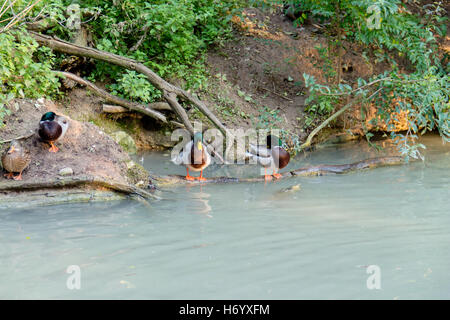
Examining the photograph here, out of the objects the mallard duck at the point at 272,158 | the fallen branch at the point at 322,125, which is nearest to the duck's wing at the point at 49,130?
the mallard duck at the point at 272,158

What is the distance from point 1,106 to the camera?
5895 mm

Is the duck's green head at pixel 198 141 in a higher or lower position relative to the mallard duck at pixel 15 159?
higher

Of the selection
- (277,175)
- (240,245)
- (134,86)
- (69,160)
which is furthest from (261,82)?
(240,245)

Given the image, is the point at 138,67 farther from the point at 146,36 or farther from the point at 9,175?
the point at 9,175

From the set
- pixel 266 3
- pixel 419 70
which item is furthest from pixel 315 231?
pixel 266 3

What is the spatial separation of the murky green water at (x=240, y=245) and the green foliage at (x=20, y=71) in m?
2.11

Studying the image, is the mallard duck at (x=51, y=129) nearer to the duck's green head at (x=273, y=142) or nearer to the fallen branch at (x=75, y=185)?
the fallen branch at (x=75, y=185)

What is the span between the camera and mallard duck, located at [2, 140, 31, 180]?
533cm

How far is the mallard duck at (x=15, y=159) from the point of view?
5.33 meters

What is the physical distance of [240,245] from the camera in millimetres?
4078

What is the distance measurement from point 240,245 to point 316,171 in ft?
10.4

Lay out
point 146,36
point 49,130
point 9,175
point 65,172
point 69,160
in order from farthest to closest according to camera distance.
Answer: point 146,36 < point 69,160 < point 49,130 < point 65,172 < point 9,175

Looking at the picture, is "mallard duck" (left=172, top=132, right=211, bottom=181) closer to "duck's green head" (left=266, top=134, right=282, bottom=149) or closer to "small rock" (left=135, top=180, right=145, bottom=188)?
"small rock" (left=135, top=180, right=145, bottom=188)

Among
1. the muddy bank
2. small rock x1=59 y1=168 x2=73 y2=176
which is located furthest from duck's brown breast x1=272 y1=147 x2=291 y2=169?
small rock x1=59 y1=168 x2=73 y2=176
